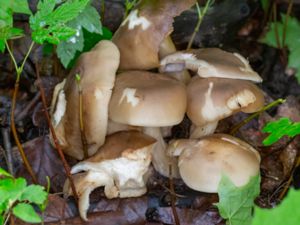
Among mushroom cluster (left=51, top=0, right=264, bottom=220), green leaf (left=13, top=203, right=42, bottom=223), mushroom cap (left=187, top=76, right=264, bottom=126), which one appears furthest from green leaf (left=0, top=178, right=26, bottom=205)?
mushroom cap (left=187, top=76, right=264, bottom=126)

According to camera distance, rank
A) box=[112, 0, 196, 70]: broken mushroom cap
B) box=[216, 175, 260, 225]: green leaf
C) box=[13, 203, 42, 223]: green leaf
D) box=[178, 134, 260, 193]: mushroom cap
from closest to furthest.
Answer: box=[13, 203, 42, 223]: green leaf
box=[216, 175, 260, 225]: green leaf
box=[178, 134, 260, 193]: mushroom cap
box=[112, 0, 196, 70]: broken mushroom cap

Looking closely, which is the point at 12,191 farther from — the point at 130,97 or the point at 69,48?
the point at 69,48

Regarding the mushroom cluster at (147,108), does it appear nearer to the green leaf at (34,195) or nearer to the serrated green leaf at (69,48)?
the serrated green leaf at (69,48)

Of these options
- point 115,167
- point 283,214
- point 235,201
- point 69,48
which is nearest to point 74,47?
point 69,48

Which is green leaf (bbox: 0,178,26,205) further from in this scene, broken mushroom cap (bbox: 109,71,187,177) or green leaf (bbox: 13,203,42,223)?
broken mushroom cap (bbox: 109,71,187,177)

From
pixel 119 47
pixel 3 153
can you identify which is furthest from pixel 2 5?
pixel 3 153
